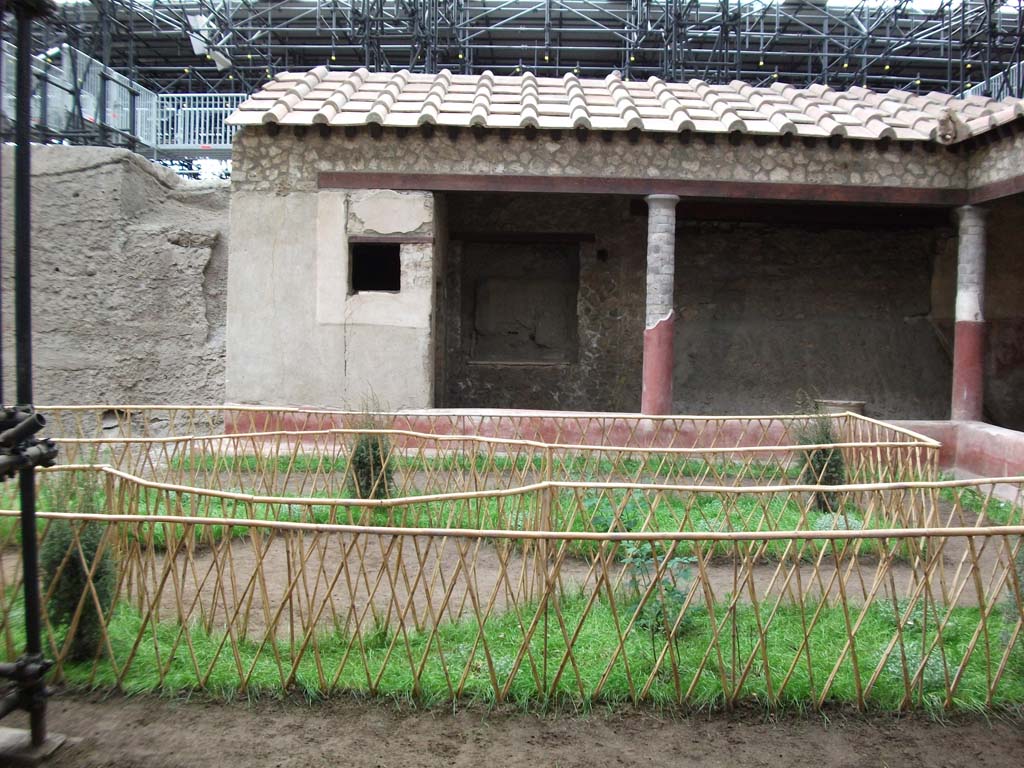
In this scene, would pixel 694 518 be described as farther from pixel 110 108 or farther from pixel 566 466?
pixel 110 108

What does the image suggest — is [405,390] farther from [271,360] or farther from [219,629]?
[219,629]

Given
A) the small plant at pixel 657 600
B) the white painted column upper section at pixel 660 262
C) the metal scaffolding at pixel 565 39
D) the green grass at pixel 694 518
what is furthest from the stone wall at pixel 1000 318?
the small plant at pixel 657 600

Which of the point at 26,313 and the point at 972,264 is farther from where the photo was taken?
the point at 972,264

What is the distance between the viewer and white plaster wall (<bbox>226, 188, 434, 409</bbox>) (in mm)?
8688

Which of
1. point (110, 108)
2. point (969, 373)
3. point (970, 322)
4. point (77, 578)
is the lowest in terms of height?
point (77, 578)

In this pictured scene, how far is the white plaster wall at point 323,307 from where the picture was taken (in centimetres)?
869

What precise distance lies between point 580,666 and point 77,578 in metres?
2.00

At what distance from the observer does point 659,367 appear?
8.84m

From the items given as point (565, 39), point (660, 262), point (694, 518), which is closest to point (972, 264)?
A: point (660, 262)

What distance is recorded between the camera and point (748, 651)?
366cm

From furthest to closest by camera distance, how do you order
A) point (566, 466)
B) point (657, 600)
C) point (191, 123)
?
1. point (191, 123)
2. point (566, 466)
3. point (657, 600)

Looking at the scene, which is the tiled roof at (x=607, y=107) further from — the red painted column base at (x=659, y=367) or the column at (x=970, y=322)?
the red painted column base at (x=659, y=367)

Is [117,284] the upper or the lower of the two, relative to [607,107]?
lower

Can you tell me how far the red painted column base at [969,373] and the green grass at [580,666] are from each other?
17.5ft
